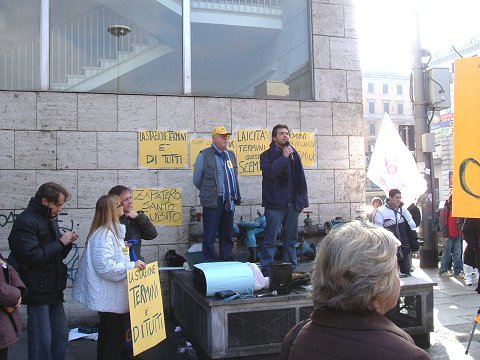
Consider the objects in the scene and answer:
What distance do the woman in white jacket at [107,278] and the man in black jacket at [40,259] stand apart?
0.76 ft

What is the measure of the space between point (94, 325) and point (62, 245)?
2611 millimetres

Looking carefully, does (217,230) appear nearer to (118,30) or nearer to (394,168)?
(118,30)

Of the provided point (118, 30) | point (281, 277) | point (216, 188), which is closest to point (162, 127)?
point (216, 188)

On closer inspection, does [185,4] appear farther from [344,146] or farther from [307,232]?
[307,232]

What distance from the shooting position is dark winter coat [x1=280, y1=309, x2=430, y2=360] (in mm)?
1488

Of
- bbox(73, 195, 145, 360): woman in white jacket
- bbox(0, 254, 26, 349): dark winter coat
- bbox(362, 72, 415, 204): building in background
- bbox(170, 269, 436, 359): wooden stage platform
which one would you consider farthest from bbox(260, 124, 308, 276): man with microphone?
bbox(362, 72, 415, 204): building in background

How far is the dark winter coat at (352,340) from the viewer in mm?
1488

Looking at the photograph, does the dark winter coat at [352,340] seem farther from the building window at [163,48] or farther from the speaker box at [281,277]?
the building window at [163,48]

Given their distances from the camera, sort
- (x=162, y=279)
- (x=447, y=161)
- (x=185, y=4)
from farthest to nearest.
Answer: (x=447, y=161) < (x=185, y=4) < (x=162, y=279)

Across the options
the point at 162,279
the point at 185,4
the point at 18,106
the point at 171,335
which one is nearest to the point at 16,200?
the point at 18,106

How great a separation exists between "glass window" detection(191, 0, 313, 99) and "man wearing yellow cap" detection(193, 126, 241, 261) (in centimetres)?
161

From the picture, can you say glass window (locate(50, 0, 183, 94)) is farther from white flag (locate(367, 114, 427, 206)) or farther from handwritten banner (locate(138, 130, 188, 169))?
white flag (locate(367, 114, 427, 206))

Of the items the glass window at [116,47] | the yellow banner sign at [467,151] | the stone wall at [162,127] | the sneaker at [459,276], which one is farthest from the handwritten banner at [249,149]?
the sneaker at [459,276]

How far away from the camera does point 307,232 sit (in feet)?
24.1
